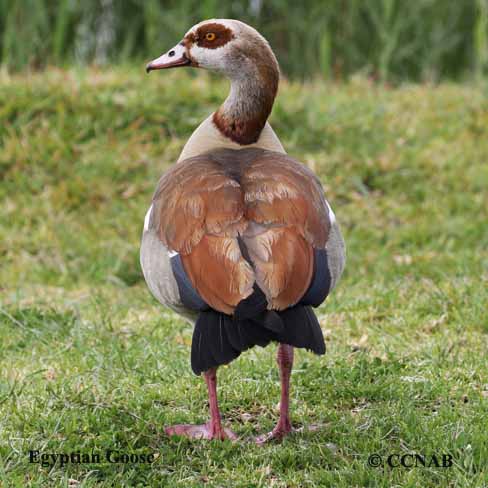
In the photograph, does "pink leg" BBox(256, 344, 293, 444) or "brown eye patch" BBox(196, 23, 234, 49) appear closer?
"pink leg" BBox(256, 344, 293, 444)

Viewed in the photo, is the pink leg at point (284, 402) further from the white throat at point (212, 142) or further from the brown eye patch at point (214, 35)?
the brown eye patch at point (214, 35)

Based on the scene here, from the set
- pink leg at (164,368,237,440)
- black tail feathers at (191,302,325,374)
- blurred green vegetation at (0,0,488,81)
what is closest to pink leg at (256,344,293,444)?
pink leg at (164,368,237,440)

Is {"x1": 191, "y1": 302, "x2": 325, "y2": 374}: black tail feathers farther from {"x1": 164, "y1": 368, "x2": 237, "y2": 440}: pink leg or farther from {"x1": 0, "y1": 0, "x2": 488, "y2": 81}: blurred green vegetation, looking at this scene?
{"x1": 0, "y1": 0, "x2": 488, "y2": 81}: blurred green vegetation

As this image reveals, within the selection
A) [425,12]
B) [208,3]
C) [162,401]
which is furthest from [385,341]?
[425,12]

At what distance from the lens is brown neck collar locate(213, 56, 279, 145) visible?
4.69 meters

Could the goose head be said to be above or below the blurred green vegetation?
above

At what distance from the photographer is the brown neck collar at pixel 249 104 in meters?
4.69

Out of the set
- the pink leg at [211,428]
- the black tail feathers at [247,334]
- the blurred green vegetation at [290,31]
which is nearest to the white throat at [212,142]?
the pink leg at [211,428]

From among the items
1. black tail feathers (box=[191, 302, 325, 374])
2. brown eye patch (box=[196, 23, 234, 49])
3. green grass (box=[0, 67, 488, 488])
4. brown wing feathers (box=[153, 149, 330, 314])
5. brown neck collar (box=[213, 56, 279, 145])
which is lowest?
green grass (box=[0, 67, 488, 488])

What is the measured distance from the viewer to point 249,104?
15.4 feet

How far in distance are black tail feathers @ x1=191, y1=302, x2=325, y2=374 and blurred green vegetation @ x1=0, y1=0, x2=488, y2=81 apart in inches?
275

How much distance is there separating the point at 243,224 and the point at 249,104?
1.13 meters

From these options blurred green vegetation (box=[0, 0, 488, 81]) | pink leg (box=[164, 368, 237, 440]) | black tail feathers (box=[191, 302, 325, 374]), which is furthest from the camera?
blurred green vegetation (box=[0, 0, 488, 81])

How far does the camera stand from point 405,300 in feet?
18.7
